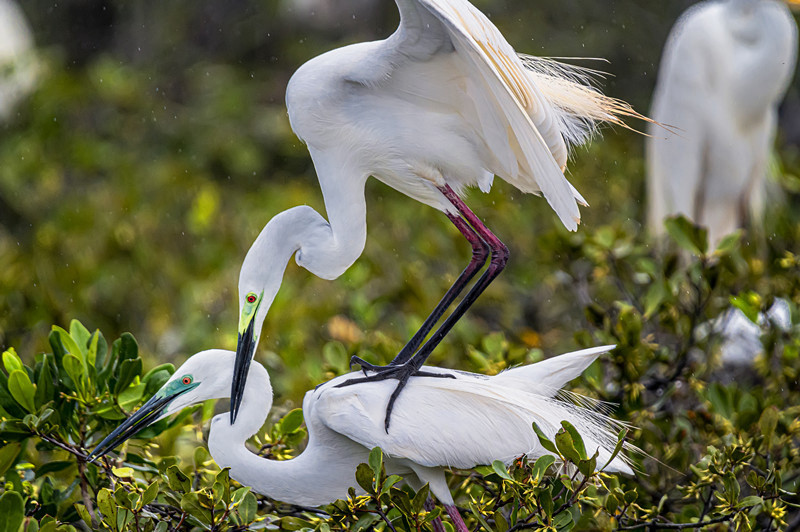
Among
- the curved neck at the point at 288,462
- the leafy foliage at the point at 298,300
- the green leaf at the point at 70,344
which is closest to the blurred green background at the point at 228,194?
the leafy foliage at the point at 298,300

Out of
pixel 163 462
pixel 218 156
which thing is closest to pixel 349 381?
pixel 163 462

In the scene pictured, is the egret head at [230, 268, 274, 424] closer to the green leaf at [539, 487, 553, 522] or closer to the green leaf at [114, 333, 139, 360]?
the green leaf at [114, 333, 139, 360]

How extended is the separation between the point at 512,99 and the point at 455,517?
27.7 inches

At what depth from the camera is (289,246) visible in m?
1.59

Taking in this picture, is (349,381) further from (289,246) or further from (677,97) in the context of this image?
(677,97)

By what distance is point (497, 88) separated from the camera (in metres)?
1.48

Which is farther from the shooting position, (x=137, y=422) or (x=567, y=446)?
(x=137, y=422)

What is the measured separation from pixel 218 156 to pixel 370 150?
3.63 meters

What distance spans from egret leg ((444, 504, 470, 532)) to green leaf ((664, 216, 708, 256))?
82cm

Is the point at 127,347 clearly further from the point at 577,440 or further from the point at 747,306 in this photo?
the point at 747,306

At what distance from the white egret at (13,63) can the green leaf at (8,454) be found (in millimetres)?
3799

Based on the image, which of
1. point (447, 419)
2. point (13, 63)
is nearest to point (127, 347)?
point (447, 419)

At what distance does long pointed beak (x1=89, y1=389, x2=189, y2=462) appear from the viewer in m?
1.52

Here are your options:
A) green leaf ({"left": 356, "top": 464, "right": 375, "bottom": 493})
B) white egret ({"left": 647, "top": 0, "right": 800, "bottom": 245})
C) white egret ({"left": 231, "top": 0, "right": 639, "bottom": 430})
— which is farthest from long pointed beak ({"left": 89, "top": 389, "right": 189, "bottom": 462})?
white egret ({"left": 647, "top": 0, "right": 800, "bottom": 245})
